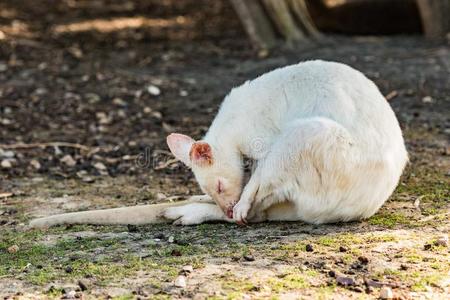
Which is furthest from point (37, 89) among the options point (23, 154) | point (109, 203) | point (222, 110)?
point (222, 110)

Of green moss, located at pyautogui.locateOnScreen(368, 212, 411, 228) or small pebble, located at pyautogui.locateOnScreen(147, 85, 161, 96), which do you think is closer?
green moss, located at pyautogui.locateOnScreen(368, 212, 411, 228)

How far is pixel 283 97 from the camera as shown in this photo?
482 cm

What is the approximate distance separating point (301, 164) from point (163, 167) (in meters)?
1.92

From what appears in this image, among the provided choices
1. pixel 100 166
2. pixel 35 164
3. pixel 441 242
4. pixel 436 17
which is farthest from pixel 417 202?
pixel 436 17

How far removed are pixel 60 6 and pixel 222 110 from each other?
9.25m

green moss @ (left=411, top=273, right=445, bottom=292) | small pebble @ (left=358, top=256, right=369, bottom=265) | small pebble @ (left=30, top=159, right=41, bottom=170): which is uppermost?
small pebble @ (left=30, top=159, right=41, bottom=170)

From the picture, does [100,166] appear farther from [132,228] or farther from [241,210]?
[241,210]

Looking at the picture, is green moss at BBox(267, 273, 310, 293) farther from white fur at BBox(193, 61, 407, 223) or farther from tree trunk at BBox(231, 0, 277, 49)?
tree trunk at BBox(231, 0, 277, 49)

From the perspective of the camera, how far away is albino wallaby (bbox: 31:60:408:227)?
4.45m

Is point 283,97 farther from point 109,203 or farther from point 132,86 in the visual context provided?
point 132,86

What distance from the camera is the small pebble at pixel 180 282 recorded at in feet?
12.3

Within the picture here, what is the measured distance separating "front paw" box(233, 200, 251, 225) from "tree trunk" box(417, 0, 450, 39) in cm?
573

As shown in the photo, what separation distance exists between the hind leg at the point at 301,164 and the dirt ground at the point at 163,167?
0.62 feet

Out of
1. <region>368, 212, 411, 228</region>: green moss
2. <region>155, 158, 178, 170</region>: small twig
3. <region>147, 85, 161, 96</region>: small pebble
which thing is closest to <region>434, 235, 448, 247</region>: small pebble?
<region>368, 212, 411, 228</region>: green moss
